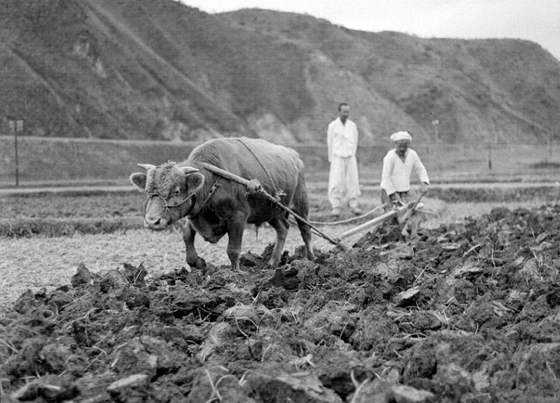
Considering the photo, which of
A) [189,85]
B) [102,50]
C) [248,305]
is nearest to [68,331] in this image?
[248,305]

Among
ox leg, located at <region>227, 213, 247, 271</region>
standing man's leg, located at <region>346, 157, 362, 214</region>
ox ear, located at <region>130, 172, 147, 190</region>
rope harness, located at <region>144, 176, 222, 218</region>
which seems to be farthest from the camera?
standing man's leg, located at <region>346, 157, 362, 214</region>

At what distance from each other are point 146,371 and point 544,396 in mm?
2221

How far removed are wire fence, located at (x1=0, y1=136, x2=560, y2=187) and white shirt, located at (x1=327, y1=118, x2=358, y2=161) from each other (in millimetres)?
11435

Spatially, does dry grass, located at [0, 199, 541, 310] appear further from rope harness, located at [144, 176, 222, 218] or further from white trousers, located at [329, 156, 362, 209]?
white trousers, located at [329, 156, 362, 209]

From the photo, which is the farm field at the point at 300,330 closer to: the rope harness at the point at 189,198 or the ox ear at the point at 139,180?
the rope harness at the point at 189,198

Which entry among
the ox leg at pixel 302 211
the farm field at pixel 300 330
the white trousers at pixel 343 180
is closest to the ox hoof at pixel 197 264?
the farm field at pixel 300 330

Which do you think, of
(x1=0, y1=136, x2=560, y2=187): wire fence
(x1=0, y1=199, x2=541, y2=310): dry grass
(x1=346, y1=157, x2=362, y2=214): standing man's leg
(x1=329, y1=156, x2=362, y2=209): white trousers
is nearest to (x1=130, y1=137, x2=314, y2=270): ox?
(x1=0, y1=199, x2=541, y2=310): dry grass

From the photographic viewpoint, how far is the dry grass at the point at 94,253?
8.53m

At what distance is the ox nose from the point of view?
7.14 metres

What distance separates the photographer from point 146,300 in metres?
6.12

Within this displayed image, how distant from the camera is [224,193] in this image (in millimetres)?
8031

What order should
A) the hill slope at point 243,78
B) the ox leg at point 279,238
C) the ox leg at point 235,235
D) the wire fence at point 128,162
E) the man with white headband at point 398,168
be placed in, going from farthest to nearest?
the hill slope at point 243,78, the wire fence at point 128,162, the man with white headband at point 398,168, the ox leg at point 279,238, the ox leg at point 235,235

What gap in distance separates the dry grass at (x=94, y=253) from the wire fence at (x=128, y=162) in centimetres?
1361

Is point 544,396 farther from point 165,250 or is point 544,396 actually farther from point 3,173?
point 3,173
